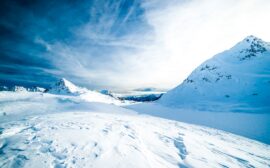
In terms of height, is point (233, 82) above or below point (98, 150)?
above

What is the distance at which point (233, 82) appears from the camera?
1187 inches

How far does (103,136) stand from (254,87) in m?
29.6

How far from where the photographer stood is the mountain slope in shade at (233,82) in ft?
82.0

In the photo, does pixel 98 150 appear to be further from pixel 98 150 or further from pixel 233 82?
pixel 233 82

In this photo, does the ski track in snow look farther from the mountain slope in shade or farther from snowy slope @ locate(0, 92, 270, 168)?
the mountain slope in shade

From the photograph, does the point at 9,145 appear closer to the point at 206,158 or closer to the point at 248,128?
the point at 206,158

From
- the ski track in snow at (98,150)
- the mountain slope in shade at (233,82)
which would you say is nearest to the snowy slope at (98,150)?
the ski track in snow at (98,150)

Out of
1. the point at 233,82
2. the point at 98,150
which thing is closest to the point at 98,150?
the point at 98,150

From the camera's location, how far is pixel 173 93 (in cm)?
3781

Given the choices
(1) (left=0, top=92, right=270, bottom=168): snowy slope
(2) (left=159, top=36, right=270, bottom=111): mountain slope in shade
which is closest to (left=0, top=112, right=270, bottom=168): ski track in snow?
(1) (left=0, top=92, right=270, bottom=168): snowy slope

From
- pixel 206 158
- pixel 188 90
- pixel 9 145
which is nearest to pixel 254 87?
pixel 188 90

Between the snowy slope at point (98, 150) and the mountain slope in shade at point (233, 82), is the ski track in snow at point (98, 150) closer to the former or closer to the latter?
the snowy slope at point (98, 150)

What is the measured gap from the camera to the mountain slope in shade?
2499 cm

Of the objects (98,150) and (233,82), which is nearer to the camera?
(98,150)
